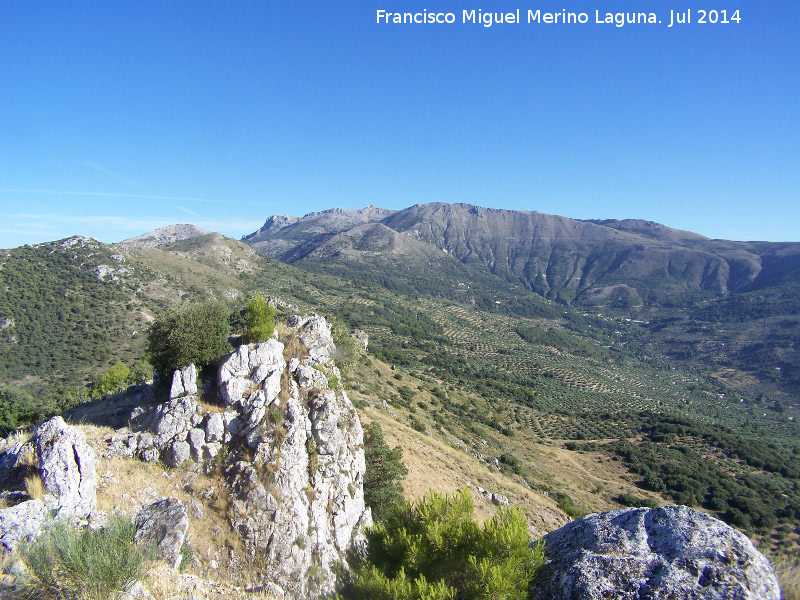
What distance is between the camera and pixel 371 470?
17.9m

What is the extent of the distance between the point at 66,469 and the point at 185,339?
6269 mm

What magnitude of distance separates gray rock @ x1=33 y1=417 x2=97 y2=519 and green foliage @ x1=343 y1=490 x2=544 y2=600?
7.51 m

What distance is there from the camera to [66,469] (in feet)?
31.7

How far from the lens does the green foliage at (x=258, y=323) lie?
18.0 meters

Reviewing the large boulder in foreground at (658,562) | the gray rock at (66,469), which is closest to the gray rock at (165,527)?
the gray rock at (66,469)

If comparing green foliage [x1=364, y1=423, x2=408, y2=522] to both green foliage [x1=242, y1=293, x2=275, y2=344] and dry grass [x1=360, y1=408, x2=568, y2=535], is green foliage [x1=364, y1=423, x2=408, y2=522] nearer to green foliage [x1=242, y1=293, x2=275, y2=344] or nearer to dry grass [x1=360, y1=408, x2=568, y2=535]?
dry grass [x1=360, y1=408, x2=568, y2=535]

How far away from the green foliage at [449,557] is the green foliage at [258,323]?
11.0m

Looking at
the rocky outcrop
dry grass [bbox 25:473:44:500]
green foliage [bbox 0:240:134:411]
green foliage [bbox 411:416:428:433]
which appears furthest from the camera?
green foliage [bbox 0:240:134:411]

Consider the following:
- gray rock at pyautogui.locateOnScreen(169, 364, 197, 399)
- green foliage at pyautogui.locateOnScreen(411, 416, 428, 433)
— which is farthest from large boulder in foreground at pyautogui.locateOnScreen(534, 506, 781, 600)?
green foliage at pyautogui.locateOnScreen(411, 416, 428, 433)

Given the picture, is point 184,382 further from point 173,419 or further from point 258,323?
point 258,323

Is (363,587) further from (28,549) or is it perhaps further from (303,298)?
(303,298)

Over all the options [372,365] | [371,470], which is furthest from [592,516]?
[372,365]

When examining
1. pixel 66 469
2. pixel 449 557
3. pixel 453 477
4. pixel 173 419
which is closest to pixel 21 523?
pixel 66 469

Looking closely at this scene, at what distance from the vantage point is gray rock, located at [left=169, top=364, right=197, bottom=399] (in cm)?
1403
